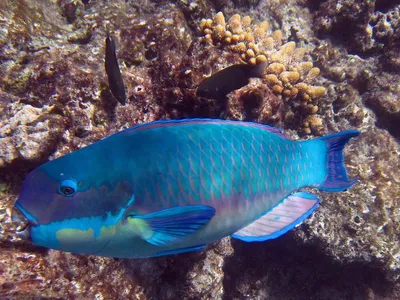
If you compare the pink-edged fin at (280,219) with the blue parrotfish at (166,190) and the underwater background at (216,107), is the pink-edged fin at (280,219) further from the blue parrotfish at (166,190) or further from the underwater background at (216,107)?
the underwater background at (216,107)

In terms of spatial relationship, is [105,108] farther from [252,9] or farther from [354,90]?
[354,90]

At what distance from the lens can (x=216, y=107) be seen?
129 inches

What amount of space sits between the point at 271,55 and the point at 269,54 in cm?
4

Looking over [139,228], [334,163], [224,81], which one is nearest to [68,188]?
[139,228]

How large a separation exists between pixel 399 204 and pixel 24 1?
20.9 feet

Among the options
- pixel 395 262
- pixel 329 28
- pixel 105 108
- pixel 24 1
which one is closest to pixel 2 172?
pixel 105 108

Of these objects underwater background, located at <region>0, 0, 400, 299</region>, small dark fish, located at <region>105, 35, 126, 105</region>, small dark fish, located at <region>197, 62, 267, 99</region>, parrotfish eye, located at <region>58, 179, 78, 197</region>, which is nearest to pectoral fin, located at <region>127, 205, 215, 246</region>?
parrotfish eye, located at <region>58, 179, 78, 197</region>

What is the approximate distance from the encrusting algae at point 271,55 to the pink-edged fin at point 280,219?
7.90ft

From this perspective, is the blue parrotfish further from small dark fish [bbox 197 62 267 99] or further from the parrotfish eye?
small dark fish [bbox 197 62 267 99]

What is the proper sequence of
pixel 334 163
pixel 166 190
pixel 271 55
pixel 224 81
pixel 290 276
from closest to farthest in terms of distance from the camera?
pixel 166 190
pixel 334 163
pixel 224 81
pixel 271 55
pixel 290 276

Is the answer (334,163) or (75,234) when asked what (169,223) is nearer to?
(75,234)

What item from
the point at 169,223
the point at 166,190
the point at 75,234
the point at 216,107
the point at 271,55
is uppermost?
the point at 271,55

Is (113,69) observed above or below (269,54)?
below

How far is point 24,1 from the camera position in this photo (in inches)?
147
